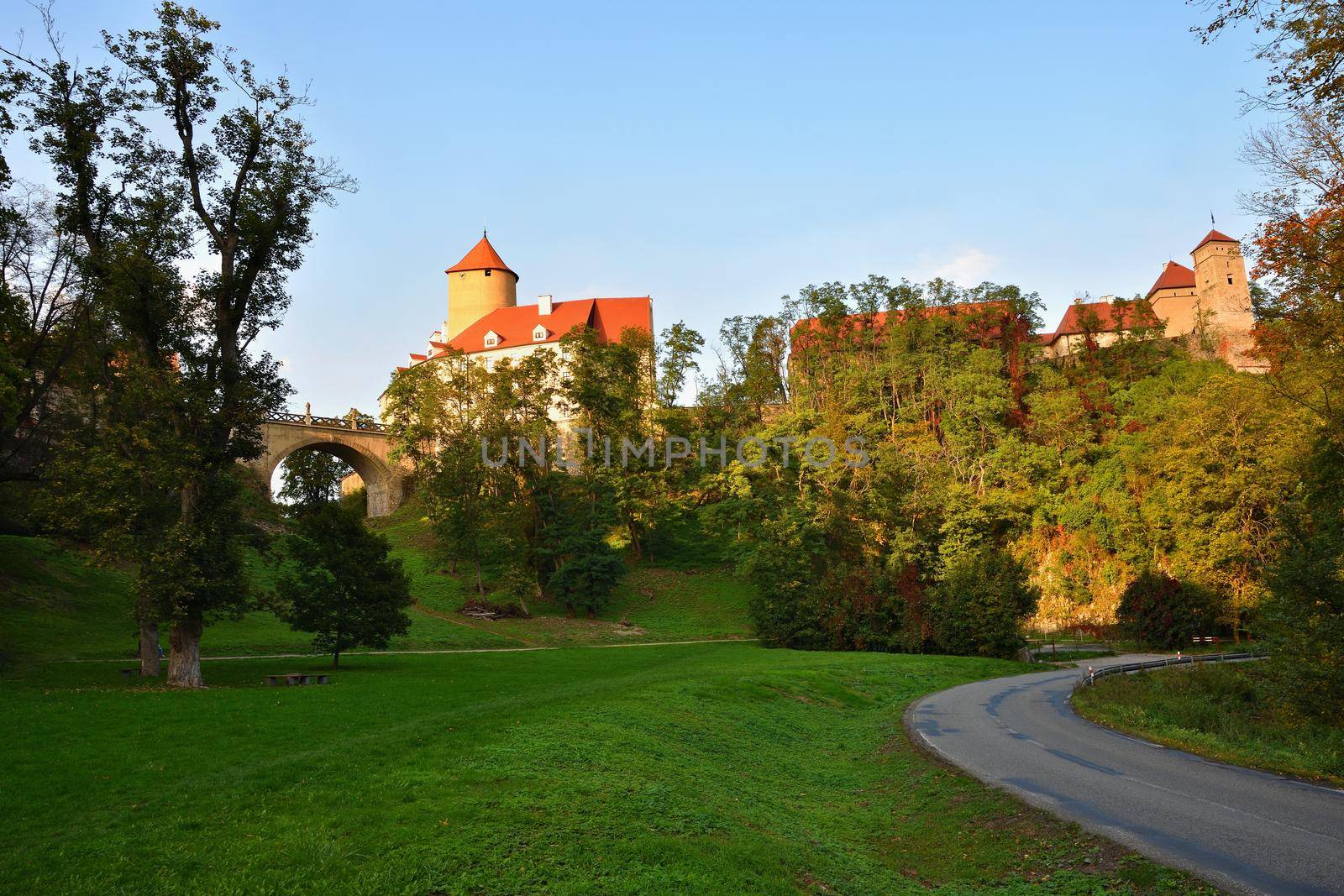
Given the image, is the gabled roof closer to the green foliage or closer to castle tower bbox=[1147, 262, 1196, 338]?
castle tower bbox=[1147, 262, 1196, 338]

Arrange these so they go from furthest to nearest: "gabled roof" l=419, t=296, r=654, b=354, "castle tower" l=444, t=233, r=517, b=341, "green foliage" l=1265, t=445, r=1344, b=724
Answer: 1. "castle tower" l=444, t=233, r=517, b=341
2. "gabled roof" l=419, t=296, r=654, b=354
3. "green foliage" l=1265, t=445, r=1344, b=724

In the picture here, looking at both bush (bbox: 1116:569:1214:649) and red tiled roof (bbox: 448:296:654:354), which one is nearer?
bush (bbox: 1116:569:1214:649)

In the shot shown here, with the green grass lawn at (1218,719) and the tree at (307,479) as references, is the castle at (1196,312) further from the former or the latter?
the tree at (307,479)

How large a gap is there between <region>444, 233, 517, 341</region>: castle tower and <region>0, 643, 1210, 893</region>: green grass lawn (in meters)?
77.5

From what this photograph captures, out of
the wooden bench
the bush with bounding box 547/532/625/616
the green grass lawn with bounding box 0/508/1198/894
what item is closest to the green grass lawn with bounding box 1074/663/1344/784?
the green grass lawn with bounding box 0/508/1198/894

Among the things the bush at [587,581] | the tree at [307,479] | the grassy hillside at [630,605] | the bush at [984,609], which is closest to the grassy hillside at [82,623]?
the grassy hillside at [630,605]

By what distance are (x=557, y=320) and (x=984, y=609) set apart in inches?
2301

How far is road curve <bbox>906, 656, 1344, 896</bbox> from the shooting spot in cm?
871

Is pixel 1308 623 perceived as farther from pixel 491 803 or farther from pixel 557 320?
pixel 557 320

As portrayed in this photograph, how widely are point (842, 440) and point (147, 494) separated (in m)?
44.5

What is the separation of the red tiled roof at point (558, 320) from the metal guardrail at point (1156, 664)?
197 feet

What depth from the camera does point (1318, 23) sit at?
552 inches

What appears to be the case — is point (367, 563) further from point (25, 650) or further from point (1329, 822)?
point (1329, 822)

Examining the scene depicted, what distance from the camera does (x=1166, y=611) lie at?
43.2 meters
